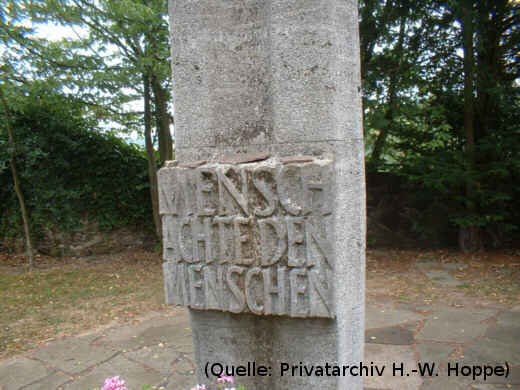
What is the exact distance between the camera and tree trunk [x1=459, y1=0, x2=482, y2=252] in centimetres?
580

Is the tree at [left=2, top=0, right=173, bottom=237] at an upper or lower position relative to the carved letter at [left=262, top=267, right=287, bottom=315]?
upper

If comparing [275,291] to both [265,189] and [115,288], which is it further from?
[115,288]

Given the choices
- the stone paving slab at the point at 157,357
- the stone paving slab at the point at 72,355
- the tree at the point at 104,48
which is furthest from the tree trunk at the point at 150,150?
the stone paving slab at the point at 157,357

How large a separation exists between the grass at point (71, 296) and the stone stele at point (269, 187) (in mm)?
2625

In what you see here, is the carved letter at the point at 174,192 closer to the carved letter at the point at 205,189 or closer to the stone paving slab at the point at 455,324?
the carved letter at the point at 205,189

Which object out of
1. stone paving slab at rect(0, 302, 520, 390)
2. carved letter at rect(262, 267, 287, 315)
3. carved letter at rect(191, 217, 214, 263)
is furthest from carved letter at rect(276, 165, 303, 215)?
stone paving slab at rect(0, 302, 520, 390)

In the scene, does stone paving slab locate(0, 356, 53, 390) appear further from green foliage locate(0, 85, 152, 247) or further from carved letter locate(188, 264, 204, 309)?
green foliage locate(0, 85, 152, 247)

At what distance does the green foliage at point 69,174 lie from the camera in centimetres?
713

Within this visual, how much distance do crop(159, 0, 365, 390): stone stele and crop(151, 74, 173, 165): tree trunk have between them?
4481mm

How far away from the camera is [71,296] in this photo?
5172 millimetres

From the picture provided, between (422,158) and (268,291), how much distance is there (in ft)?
16.9

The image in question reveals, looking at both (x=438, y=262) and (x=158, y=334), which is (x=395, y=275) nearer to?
(x=438, y=262)

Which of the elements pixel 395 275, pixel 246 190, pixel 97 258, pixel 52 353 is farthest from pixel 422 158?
pixel 97 258

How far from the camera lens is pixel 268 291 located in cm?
182
